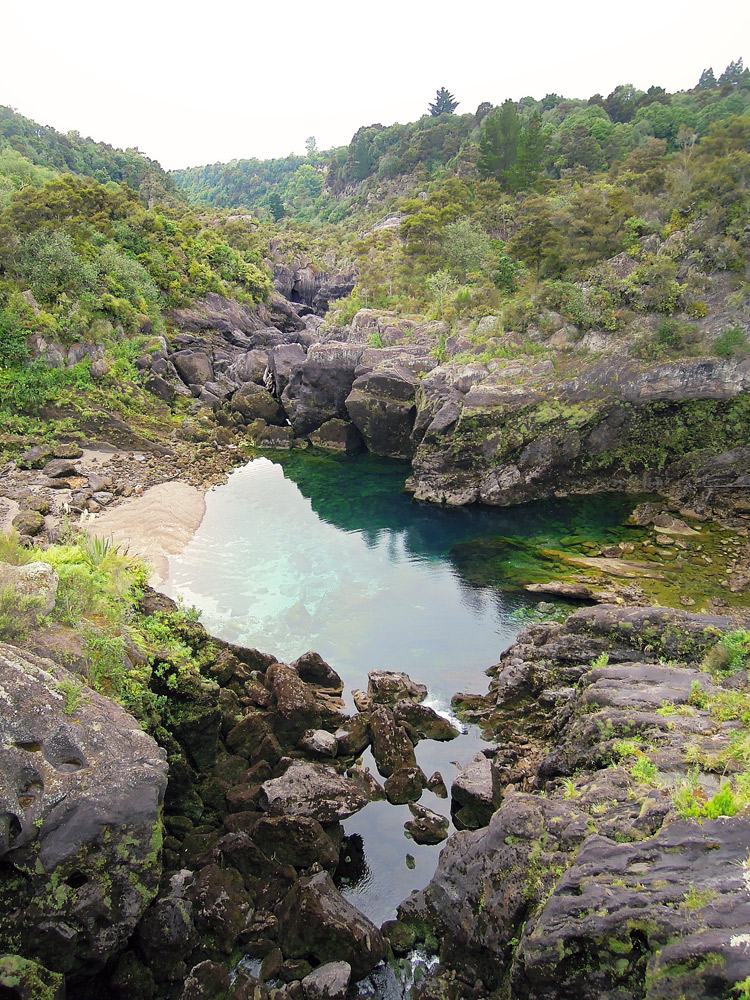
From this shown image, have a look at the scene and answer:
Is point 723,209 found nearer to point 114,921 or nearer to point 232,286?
point 114,921

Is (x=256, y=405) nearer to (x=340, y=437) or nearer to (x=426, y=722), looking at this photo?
(x=340, y=437)

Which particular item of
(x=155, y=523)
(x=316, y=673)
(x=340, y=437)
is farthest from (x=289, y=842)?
(x=340, y=437)

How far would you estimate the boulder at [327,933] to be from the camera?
30.1 feet

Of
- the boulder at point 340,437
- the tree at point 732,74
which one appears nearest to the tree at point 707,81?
the tree at point 732,74

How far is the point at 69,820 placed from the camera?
7.88m

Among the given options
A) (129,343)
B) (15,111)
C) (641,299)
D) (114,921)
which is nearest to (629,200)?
(641,299)

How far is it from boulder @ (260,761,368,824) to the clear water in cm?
119

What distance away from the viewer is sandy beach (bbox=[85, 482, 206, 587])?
82.5ft

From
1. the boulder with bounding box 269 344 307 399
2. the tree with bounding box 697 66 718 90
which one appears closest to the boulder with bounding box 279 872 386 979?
the boulder with bounding box 269 344 307 399

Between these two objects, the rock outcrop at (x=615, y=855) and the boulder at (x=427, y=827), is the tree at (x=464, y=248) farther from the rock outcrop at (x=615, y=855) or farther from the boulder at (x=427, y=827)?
the boulder at (x=427, y=827)

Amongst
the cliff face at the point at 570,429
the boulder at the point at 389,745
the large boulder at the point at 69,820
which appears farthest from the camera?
the cliff face at the point at 570,429

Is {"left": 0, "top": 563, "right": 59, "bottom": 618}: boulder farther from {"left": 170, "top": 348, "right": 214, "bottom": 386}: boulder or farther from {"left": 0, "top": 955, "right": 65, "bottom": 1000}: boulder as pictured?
{"left": 170, "top": 348, "right": 214, "bottom": 386}: boulder

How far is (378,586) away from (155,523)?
12045mm

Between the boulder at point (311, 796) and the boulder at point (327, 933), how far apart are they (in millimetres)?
1766
